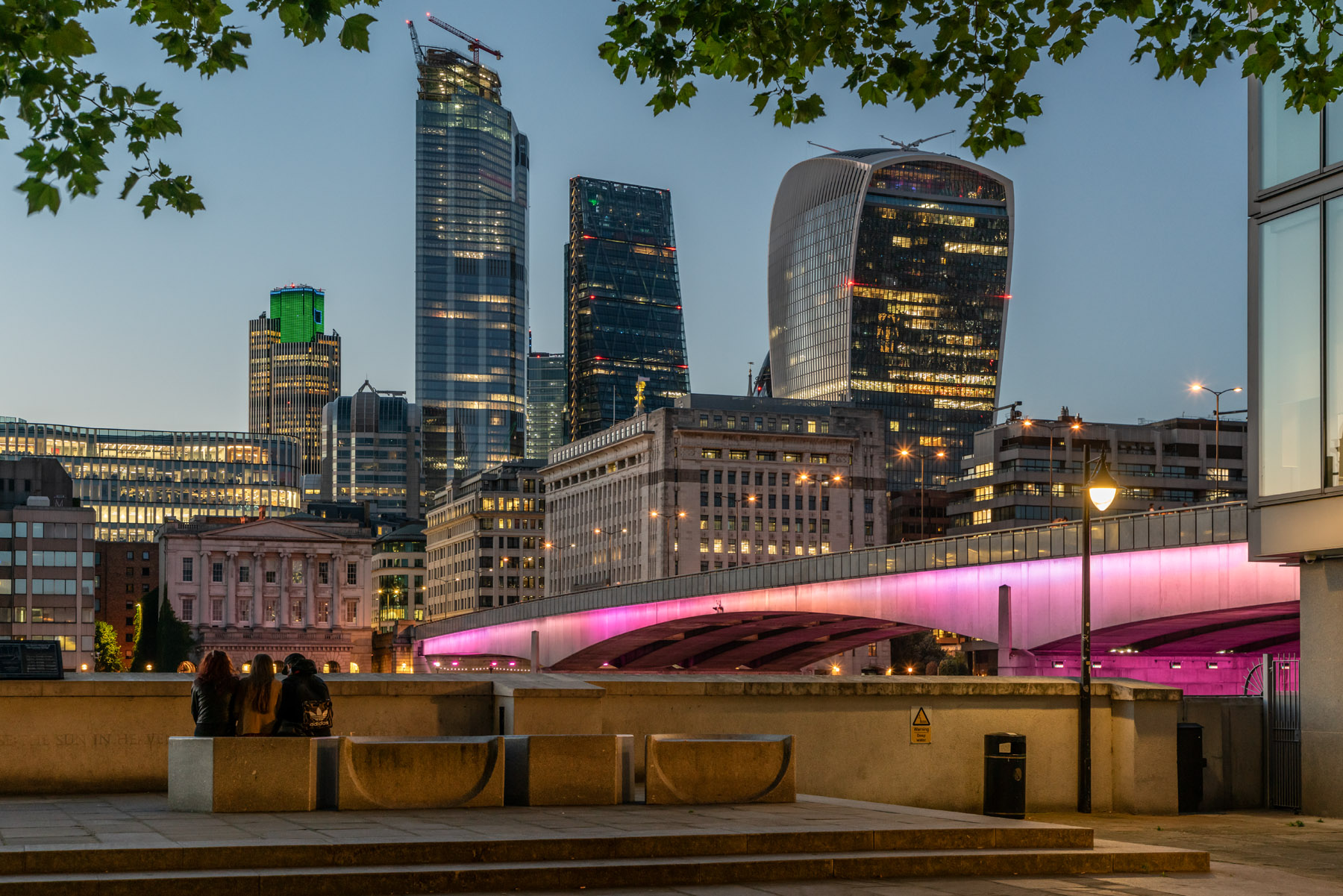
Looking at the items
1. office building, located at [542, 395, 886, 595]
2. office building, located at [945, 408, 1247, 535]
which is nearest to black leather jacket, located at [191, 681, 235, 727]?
office building, located at [945, 408, 1247, 535]

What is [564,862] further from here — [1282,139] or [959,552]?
[959,552]

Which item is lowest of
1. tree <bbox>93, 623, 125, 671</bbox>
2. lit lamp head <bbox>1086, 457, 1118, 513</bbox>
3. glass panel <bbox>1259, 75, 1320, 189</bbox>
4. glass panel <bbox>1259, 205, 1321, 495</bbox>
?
tree <bbox>93, 623, 125, 671</bbox>

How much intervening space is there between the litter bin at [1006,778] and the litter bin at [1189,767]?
17.4 ft

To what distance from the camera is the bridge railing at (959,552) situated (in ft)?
170

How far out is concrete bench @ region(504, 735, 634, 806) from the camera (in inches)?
670

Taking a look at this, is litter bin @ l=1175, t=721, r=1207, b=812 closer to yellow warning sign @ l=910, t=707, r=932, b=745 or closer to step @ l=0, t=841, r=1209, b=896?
yellow warning sign @ l=910, t=707, r=932, b=745

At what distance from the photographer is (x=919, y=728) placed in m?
22.7

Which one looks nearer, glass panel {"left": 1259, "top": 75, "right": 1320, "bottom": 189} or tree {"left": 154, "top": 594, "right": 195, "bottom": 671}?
glass panel {"left": 1259, "top": 75, "right": 1320, "bottom": 189}

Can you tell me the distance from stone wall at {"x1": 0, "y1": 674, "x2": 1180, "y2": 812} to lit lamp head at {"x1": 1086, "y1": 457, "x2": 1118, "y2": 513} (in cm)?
317

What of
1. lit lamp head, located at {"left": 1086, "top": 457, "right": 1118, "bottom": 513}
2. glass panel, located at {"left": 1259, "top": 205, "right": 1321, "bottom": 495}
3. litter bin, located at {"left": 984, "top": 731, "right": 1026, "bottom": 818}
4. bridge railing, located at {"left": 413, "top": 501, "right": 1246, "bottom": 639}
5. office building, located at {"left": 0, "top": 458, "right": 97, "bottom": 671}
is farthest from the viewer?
office building, located at {"left": 0, "top": 458, "right": 97, "bottom": 671}

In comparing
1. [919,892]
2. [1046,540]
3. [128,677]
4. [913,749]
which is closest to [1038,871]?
[919,892]

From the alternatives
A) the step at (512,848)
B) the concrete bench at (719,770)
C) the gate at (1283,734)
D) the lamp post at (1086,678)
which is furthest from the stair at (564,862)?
the gate at (1283,734)

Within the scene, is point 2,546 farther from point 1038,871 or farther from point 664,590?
point 1038,871

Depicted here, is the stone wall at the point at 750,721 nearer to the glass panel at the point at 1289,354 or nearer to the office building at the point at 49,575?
the glass panel at the point at 1289,354
